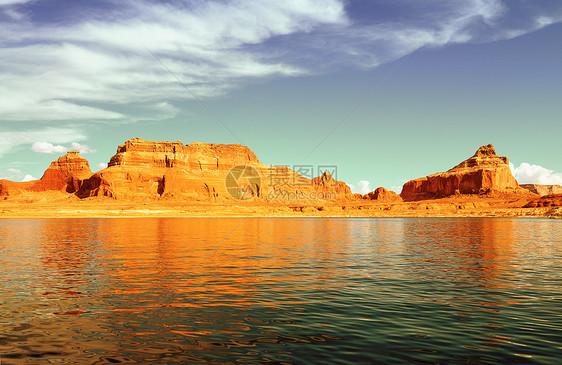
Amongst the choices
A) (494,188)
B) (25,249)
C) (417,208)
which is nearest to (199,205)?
(417,208)

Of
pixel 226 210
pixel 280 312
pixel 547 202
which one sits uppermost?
pixel 547 202

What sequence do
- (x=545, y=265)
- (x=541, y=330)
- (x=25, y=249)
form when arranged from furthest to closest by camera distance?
(x=25, y=249)
(x=545, y=265)
(x=541, y=330)

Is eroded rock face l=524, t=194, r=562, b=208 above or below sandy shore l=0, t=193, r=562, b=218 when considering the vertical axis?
above

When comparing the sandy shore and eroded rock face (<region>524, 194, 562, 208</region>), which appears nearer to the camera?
the sandy shore

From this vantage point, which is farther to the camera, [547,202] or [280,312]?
[547,202]

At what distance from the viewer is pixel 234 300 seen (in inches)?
541

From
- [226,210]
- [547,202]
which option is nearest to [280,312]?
[226,210]

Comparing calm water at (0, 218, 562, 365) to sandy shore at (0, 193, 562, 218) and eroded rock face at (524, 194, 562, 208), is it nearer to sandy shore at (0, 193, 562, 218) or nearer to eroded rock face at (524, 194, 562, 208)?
sandy shore at (0, 193, 562, 218)

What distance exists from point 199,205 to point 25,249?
123m

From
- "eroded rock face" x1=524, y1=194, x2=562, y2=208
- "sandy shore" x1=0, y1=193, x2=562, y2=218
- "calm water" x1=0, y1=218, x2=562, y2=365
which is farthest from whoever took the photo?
"eroded rock face" x1=524, y1=194, x2=562, y2=208

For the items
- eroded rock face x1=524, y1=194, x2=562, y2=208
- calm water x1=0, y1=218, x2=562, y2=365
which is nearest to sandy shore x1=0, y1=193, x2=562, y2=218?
eroded rock face x1=524, y1=194, x2=562, y2=208

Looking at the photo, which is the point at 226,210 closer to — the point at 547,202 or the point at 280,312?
the point at 547,202

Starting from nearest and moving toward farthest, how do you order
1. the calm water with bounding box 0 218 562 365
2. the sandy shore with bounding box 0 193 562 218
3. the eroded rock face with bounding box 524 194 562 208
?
1. the calm water with bounding box 0 218 562 365
2. the sandy shore with bounding box 0 193 562 218
3. the eroded rock face with bounding box 524 194 562 208

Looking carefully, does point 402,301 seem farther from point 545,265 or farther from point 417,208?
point 417,208
